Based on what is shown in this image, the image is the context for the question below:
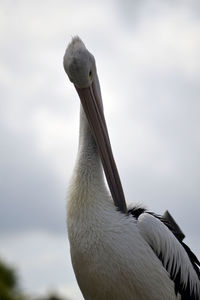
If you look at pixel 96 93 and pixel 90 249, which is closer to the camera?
pixel 90 249

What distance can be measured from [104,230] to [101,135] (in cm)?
94

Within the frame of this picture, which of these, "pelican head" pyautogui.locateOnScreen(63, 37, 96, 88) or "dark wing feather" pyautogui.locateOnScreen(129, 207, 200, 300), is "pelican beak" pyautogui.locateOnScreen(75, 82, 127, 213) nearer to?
"pelican head" pyautogui.locateOnScreen(63, 37, 96, 88)

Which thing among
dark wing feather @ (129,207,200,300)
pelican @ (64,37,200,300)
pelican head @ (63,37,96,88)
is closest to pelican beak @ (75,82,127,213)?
pelican @ (64,37,200,300)

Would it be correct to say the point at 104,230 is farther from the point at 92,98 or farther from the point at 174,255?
the point at 92,98

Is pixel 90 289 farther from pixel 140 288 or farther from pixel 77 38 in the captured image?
pixel 77 38

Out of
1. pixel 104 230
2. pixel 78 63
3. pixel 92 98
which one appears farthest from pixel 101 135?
pixel 104 230

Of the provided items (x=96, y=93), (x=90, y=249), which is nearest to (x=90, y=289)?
(x=90, y=249)

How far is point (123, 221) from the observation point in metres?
8.09

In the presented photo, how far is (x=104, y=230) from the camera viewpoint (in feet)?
26.1

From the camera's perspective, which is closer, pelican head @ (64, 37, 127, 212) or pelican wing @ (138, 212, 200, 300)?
pelican head @ (64, 37, 127, 212)

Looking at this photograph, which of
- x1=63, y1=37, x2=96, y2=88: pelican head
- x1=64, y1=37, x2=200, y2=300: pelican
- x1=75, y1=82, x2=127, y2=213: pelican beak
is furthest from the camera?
x1=75, y1=82, x2=127, y2=213: pelican beak

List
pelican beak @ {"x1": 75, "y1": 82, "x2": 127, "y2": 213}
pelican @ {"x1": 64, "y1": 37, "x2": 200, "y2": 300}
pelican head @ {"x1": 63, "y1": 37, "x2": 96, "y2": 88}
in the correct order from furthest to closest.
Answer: pelican beak @ {"x1": 75, "y1": 82, "x2": 127, "y2": 213}
pelican head @ {"x1": 63, "y1": 37, "x2": 96, "y2": 88}
pelican @ {"x1": 64, "y1": 37, "x2": 200, "y2": 300}

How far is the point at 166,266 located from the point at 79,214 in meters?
1.08

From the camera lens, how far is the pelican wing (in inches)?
326
